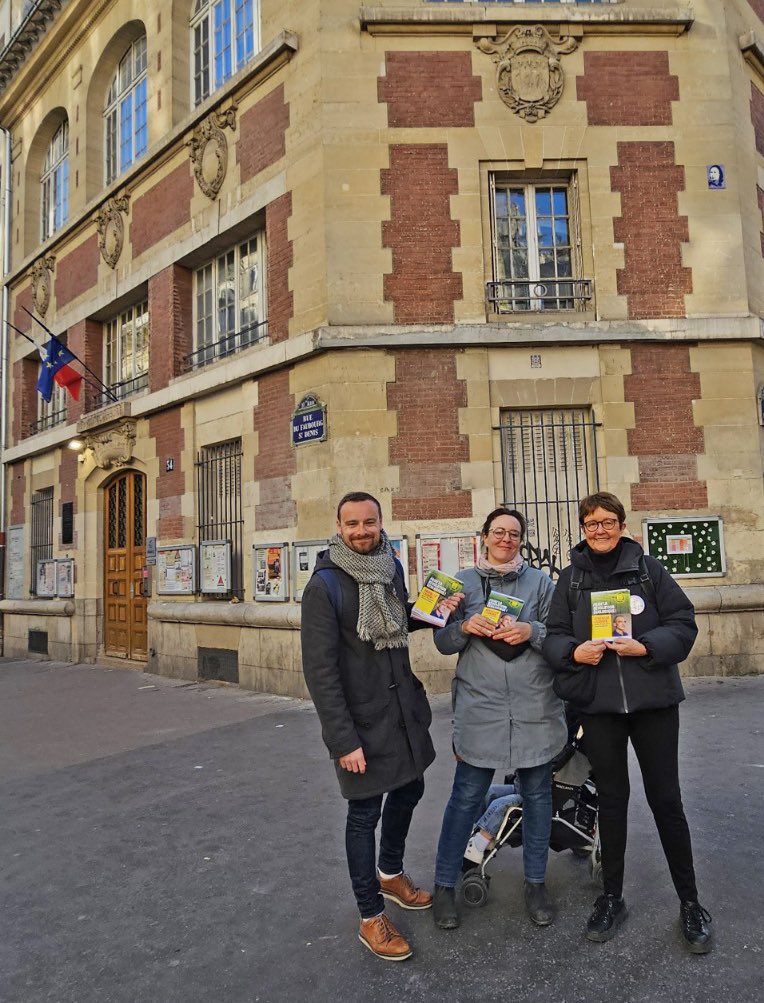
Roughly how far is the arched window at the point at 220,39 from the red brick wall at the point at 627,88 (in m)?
4.93

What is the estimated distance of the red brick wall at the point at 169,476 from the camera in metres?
11.2

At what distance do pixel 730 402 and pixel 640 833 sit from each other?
6.42m

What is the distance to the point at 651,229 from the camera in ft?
29.9

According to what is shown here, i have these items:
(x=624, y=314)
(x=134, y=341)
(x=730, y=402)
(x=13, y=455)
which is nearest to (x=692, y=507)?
(x=730, y=402)

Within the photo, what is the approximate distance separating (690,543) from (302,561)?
186 inches

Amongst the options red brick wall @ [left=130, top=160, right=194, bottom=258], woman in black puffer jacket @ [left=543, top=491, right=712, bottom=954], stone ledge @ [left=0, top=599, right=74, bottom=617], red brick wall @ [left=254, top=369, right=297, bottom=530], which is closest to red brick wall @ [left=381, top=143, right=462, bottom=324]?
red brick wall @ [left=254, top=369, right=297, bottom=530]

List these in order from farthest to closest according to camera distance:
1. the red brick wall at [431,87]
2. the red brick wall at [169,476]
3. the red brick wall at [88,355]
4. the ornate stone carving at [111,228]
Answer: the red brick wall at [88,355]
the ornate stone carving at [111,228]
the red brick wall at [169,476]
the red brick wall at [431,87]

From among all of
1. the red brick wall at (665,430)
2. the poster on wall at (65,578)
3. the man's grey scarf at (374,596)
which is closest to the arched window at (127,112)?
the poster on wall at (65,578)

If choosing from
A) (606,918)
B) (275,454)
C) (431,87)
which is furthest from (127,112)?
(606,918)

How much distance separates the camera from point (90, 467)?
13.5 meters

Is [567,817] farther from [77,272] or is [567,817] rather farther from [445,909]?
[77,272]

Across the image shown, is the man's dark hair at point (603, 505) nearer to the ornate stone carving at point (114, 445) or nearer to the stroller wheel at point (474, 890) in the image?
the stroller wheel at point (474, 890)

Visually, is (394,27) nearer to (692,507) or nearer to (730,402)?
(730,402)

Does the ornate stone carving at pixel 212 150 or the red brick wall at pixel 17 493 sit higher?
the ornate stone carving at pixel 212 150
